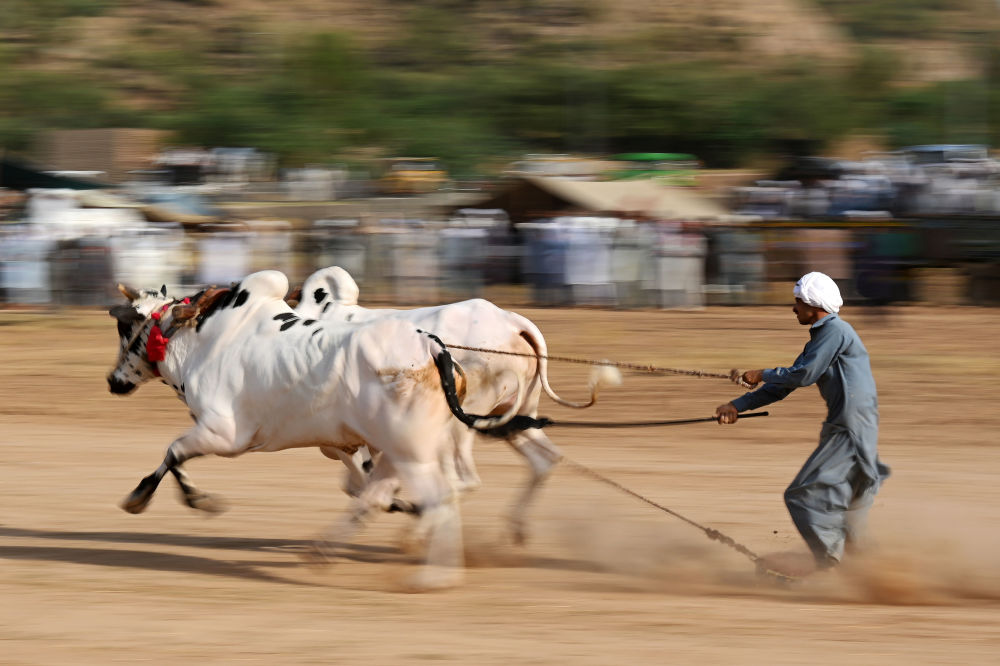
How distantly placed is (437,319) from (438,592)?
5.36 feet

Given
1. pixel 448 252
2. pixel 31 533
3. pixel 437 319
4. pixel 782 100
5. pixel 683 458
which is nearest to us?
pixel 437 319

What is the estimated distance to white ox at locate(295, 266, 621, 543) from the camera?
8.13m

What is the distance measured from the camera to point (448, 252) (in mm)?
24203

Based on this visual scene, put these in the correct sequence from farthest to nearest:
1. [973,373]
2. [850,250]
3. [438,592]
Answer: [850,250] → [973,373] → [438,592]

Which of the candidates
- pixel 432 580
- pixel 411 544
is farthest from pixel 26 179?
pixel 432 580

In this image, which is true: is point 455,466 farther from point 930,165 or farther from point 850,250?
point 930,165

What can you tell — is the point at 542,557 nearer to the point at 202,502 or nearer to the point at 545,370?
the point at 545,370

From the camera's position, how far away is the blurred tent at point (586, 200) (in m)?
25.8

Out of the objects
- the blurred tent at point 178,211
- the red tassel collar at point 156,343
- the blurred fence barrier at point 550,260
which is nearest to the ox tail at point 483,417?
the red tassel collar at point 156,343

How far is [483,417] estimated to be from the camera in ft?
25.9

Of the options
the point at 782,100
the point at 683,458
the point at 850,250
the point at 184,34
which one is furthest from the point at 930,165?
the point at 184,34

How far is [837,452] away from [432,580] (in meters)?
2.14

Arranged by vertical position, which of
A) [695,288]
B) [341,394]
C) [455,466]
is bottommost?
[695,288]

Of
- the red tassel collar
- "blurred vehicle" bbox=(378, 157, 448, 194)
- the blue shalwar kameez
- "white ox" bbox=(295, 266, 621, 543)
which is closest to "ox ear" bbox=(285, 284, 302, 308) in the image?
"white ox" bbox=(295, 266, 621, 543)
